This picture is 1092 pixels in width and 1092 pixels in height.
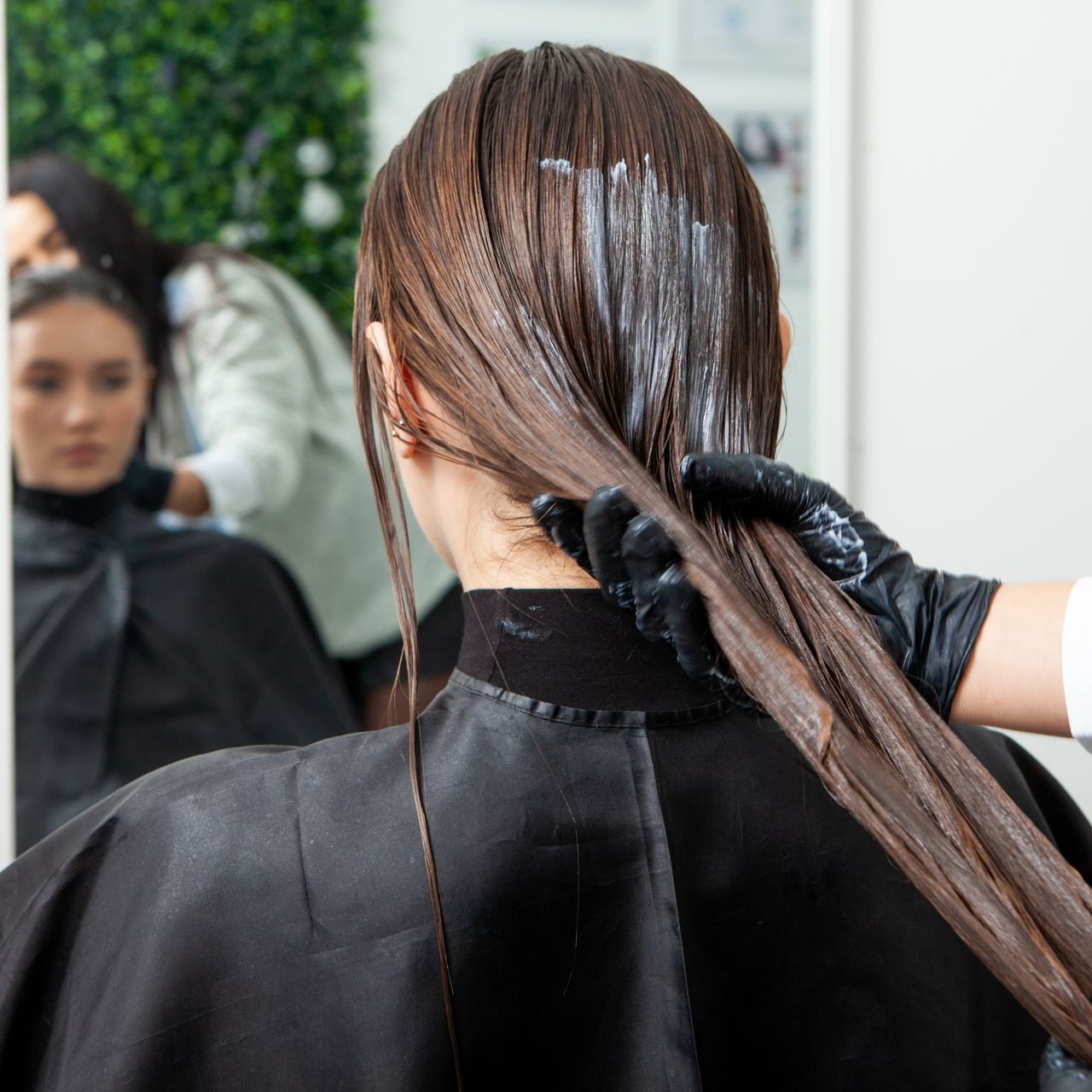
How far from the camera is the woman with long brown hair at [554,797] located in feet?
2.11

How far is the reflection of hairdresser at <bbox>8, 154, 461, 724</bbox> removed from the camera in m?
1.24

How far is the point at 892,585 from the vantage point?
2.30ft

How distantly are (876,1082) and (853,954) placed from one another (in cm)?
8

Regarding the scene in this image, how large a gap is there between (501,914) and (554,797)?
3.0 inches

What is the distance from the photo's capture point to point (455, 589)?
142cm

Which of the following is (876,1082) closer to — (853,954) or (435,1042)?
(853,954)

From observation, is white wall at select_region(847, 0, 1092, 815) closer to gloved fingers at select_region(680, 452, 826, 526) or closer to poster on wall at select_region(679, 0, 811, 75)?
poster on wall at select_region(679, 0, 811, 75)

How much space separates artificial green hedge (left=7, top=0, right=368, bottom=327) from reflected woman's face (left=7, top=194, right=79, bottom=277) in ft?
0.19

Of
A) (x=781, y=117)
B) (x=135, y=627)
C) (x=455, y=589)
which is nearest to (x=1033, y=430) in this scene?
(x=781, y=117)

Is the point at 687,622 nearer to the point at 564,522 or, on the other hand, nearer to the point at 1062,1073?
the point at 564,522

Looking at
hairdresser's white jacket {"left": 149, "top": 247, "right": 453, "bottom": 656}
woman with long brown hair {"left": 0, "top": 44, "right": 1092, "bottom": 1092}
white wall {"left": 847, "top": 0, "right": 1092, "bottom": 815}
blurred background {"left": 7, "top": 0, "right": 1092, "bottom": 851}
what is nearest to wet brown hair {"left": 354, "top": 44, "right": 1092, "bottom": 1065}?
woman with long brown hair {"left": 0, "top": 44, "right": 1092, "bottom": 1092}

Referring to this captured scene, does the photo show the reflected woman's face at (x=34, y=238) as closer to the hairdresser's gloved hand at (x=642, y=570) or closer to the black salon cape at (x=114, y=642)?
the black salon cape at (x=114, y=642)

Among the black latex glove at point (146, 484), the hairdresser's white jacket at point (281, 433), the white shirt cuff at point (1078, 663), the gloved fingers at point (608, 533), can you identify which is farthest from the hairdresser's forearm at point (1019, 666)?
the black latex glove at point (146, 484)

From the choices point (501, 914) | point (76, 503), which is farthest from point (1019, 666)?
point (76, 503)
